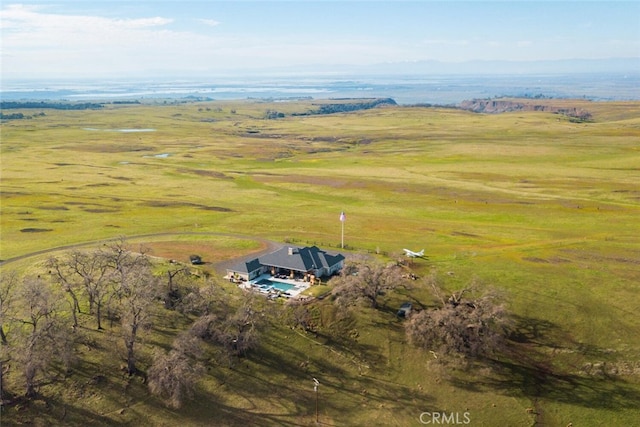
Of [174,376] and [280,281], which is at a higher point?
[280,281]

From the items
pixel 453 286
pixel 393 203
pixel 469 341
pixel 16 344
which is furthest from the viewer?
pixel 393 203

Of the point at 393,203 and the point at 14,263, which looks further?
the point at 393,203

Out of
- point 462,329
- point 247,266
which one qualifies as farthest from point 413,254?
point 247,266

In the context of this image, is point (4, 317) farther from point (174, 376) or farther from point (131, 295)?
point (174, 376)

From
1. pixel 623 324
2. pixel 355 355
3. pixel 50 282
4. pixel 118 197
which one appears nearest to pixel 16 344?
pixel 50 282

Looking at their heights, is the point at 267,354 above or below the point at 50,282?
below

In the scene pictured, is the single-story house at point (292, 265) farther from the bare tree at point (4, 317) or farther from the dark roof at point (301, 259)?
the bare tree at point (4, 317)

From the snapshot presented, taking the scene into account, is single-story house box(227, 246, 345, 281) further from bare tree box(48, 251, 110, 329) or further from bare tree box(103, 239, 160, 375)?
bare tree box(48, 251, 110, 329)

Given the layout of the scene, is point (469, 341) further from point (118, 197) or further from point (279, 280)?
point (118, 197)
